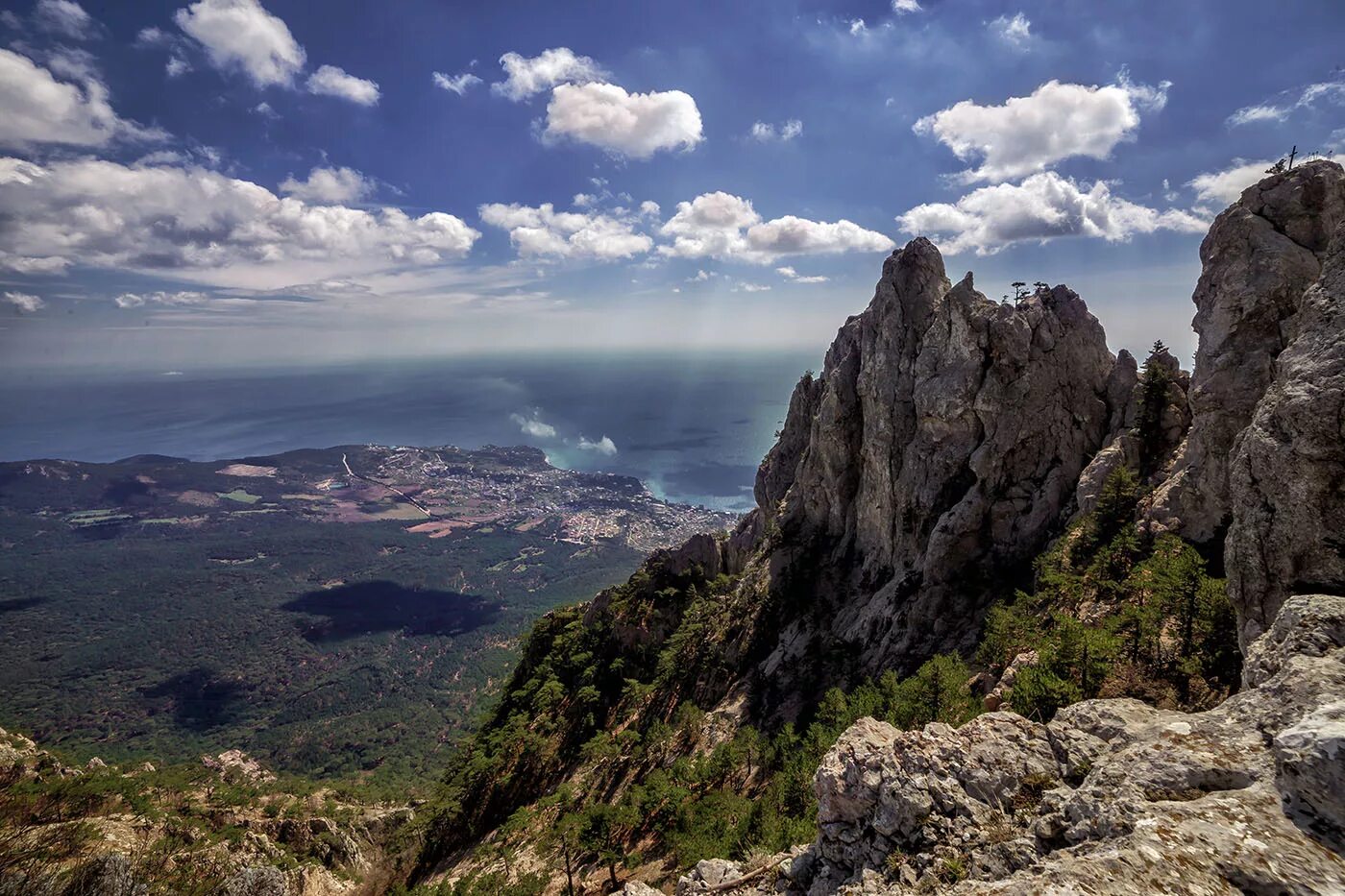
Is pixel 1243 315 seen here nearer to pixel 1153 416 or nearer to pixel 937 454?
pixel 1153 416

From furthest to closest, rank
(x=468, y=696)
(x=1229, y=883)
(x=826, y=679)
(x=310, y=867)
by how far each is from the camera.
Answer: (x=468, y=696) < (x=826, y=679) < (x=310, y=867) < (x=1229, y=883)

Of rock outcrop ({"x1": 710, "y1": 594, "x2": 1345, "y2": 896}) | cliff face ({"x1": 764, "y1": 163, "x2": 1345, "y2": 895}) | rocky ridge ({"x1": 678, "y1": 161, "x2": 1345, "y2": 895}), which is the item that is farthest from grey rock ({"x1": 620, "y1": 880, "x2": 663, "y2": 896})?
cliff face ({"x1": 764, "y1": 163, "x2": 1345, "y2": 895})

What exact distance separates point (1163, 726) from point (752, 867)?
1521cm

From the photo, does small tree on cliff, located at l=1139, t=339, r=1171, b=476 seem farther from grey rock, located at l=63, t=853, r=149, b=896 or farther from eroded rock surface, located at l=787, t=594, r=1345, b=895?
grey rock, located at l=63, t=853, r=149, b=896

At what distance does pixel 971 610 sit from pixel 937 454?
13299 mm

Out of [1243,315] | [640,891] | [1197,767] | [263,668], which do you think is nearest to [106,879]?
[640,891]

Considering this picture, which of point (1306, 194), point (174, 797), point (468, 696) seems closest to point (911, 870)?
point (1306, 194)

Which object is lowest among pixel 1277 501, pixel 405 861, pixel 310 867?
pixel 405 861

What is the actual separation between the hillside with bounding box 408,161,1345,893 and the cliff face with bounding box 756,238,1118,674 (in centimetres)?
24

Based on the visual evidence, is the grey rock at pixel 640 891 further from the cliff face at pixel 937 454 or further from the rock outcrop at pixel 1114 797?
the cliff face at pixel 937 454

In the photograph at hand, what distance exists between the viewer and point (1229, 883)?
8664mm

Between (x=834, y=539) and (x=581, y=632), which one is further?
(x=581, y=632)

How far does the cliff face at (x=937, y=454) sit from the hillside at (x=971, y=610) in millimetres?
235

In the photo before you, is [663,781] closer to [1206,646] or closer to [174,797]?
[1206,646]
